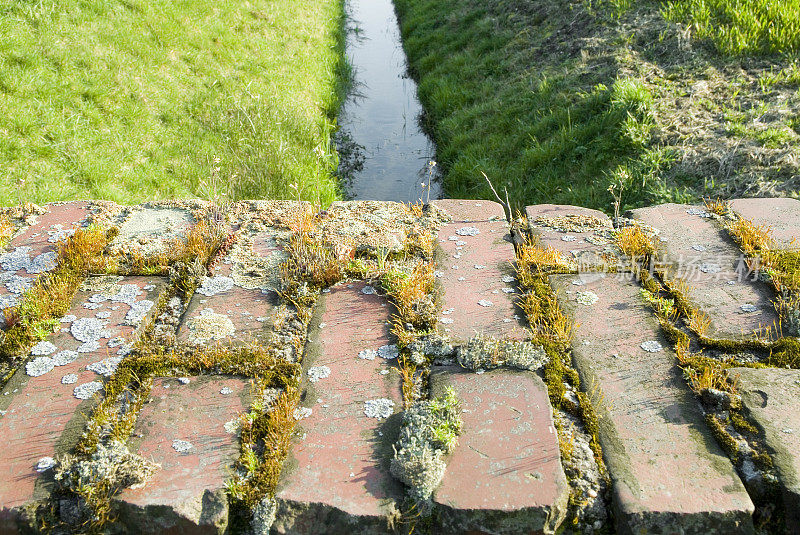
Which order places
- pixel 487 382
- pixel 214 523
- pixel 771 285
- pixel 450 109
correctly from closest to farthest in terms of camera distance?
pixel 214 523, pixel 487 382, pixel 771 285, pixel 450 109

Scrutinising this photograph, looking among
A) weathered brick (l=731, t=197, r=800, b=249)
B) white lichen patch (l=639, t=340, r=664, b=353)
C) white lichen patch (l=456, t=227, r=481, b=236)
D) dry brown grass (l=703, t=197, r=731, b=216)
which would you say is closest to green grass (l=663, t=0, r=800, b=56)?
weathered brick (l=731, t=197, r=800, b=249)

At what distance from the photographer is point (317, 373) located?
257cm

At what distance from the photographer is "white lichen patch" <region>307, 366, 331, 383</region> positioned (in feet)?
8.35

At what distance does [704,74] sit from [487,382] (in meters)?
5.43

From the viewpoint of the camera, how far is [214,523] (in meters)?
2.01

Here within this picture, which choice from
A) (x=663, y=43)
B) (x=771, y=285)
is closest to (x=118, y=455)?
(x=771, y=285)

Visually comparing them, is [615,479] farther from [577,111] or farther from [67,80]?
[67,80]

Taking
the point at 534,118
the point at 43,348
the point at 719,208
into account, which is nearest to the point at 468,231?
the point at 719,208

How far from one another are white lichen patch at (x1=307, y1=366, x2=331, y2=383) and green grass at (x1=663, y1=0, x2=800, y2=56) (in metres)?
6.10

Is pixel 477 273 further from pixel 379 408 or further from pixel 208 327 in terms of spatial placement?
pixel 208 327

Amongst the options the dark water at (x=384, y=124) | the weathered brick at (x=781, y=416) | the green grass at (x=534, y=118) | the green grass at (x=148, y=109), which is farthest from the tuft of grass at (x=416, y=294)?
the green grass at (x=534, y=118)

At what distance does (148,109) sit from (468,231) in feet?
16.8

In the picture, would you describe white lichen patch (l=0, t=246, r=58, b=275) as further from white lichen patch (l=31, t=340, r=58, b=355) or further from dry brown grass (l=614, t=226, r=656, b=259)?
dry brown grass (l=614, t=226, r=656, b=259)

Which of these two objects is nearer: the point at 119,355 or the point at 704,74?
the point at 119,355
